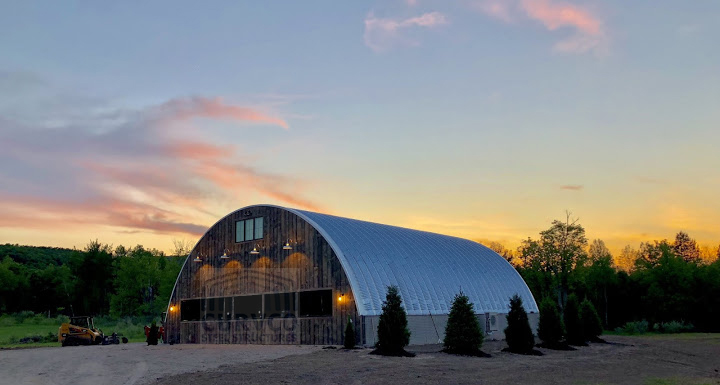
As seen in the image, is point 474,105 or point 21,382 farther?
point 474,105

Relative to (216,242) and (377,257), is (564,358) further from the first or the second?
(216,242)

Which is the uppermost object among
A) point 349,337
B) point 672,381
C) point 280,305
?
point 280,305

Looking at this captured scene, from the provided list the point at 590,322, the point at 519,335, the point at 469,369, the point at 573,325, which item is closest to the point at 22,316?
the point at 590,322

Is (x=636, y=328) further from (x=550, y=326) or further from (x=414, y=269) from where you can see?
(x=414, y=269)

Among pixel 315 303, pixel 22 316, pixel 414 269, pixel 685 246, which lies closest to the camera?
pixel 315 303

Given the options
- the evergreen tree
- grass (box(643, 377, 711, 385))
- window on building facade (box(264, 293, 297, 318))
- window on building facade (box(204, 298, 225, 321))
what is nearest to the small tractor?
window on building facade (box(204, 298, 225, 321))

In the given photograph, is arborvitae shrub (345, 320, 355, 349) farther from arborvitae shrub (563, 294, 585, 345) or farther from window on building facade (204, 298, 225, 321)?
window on building facade (204, 298, 225, 321)

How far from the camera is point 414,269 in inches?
1267

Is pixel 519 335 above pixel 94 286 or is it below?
below

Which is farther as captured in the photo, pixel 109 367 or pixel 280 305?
pixel 280 305

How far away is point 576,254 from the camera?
217 feet

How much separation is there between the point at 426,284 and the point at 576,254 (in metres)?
39.9

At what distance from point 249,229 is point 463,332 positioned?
15630 mm

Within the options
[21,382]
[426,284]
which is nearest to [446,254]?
[426,284]
